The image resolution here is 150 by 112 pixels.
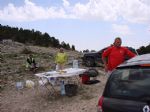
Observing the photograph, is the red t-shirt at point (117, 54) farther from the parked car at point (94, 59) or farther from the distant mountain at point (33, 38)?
the distant mountain at point (33, 38)

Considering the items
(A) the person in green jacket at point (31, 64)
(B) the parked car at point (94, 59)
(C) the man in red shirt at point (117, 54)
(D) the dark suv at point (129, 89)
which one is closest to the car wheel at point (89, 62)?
(B) the parked car at point (94, 59)

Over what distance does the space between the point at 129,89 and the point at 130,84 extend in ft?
0.32

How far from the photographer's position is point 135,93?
5.61 metres

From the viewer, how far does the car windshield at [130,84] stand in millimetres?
5562

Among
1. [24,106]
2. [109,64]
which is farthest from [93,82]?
[109,64]

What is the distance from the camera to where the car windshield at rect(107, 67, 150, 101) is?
5.56 m

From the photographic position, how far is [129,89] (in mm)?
5719

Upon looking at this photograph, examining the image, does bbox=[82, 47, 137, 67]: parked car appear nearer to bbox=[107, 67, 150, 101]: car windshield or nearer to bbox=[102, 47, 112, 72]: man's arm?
bbox=[102, 47, 112, 72]: man's arm

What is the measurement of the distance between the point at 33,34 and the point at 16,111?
45303 mm

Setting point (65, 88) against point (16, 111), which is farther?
point (65, 88)

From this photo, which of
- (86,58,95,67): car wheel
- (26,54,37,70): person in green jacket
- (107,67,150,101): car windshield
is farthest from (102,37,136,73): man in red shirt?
(86,58,95,67): car wheel

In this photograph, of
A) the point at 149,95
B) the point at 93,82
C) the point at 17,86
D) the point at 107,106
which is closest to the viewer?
the point at 149,95

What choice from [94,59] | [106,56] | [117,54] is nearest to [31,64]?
[94,59]

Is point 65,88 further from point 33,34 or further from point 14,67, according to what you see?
point 33,34
